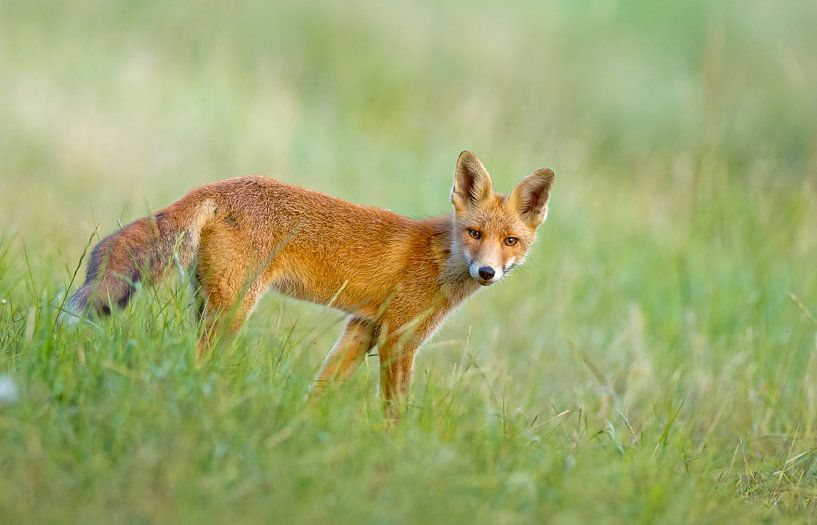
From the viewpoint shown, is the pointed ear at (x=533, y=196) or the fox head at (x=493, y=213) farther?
the pointed ear at (x=533, y=196)

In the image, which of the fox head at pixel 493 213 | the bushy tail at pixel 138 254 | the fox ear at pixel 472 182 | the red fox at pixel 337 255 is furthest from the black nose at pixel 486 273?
the bushy tail at pixel 138 254

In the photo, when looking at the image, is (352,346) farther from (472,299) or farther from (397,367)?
(472,299)

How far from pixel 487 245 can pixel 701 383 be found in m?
2.61

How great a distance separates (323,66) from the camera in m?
13.1

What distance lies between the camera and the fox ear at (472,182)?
591 centimetres

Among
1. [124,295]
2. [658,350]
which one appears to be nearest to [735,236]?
[658,350]

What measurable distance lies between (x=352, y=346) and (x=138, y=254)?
4.65 feet

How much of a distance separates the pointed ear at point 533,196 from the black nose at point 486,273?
27.1 inches

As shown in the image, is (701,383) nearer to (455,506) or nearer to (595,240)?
(595,240)

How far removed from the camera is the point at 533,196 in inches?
237

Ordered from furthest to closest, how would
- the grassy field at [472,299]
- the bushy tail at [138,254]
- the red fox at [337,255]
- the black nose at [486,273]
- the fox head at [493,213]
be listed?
the fox head at [493,213] < the black nose at [486,273] < the red fox at [337,255] < the bushy tail at [138,254] < the grassy field at [472,299]

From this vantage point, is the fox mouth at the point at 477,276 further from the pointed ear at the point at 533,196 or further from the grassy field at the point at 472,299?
the pointed ear at the point at 533,196

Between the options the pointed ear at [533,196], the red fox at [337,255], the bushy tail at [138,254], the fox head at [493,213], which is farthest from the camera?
the pointed ear at [533,196]

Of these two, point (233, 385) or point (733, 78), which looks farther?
point (733, 78)
